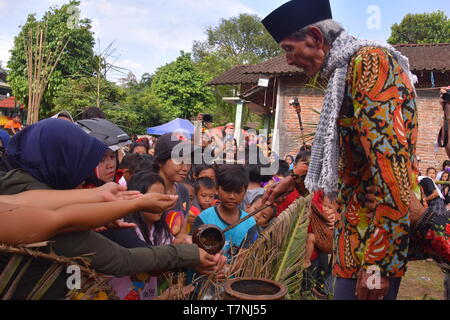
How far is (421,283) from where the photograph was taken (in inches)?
200

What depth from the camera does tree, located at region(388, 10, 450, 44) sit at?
32656 millimetres

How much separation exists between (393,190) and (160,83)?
29025 mm

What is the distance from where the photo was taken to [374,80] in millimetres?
1500

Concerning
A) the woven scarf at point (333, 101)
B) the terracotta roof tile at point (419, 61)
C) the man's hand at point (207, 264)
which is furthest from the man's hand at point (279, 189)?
the terracotta roof tile at point (419, 61)

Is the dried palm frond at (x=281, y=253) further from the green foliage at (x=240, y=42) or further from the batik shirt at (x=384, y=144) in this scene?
the green foliage at (x=240, y=42)

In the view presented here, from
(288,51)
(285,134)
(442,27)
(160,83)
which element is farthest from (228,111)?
(288,51)

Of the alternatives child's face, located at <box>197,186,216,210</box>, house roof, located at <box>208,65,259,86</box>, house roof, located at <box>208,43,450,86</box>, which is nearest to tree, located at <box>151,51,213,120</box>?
house roof, located at <box>208,65,259,86</box>

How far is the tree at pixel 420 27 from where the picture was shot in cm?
3266

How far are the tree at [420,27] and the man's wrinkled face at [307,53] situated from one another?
1394 inches

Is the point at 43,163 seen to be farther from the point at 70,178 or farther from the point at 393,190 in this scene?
the point at 393,190

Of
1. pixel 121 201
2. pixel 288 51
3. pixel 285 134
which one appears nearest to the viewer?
pixel 121 201

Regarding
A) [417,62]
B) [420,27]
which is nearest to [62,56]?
[417,62]

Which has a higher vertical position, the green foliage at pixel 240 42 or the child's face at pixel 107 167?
the green foliage at pixel 240 42

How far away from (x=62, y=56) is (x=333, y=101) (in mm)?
25844
